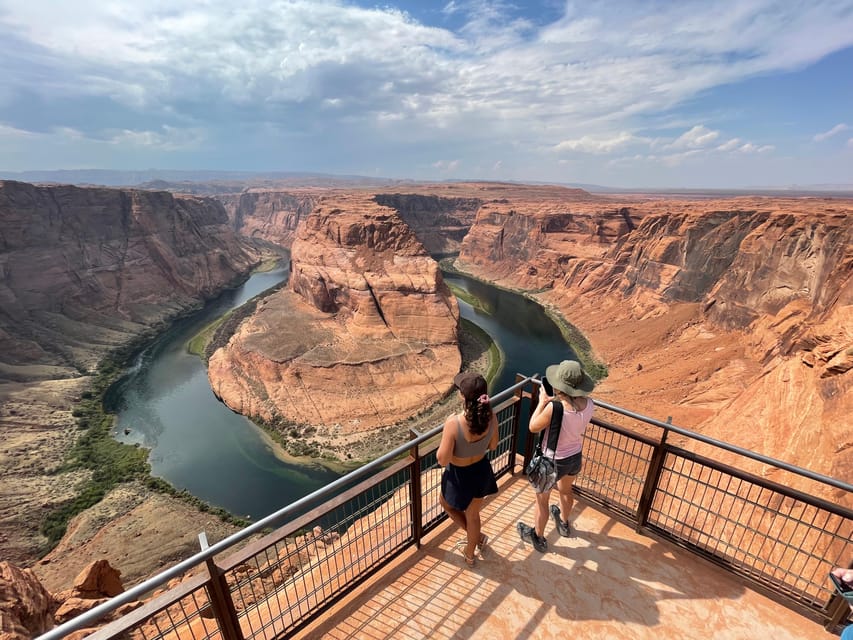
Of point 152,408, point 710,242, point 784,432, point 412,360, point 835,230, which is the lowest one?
point 152,408

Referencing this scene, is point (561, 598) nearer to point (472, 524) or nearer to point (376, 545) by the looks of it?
point (472, 524)

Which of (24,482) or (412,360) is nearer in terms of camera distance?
(24,482)

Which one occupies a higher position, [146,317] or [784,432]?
[784,432]

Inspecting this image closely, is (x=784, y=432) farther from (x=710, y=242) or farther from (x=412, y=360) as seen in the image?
(x=710, y=242)

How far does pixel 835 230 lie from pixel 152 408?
52845mm

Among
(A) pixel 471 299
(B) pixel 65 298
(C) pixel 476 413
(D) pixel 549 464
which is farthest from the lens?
(A) pixel 471 299

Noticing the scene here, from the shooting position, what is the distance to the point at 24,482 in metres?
23.6

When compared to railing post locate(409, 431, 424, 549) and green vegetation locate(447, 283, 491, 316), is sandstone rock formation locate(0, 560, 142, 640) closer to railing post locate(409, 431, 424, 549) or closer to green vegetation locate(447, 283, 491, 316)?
railing post locate(409, 431, 424, 549)

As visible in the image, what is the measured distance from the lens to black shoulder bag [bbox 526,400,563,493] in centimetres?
420

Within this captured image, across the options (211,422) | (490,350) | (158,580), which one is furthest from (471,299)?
(158,580)

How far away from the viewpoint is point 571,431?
4293 mm

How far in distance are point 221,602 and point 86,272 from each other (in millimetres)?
63789

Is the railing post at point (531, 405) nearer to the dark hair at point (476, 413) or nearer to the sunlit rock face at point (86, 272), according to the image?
the dark hair at point (476, 413)

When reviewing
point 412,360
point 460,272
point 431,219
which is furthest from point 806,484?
point 431,219
